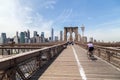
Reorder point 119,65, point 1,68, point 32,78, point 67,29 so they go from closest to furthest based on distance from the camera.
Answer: point 1,68
point 32,78
point 119,65
point 67,29

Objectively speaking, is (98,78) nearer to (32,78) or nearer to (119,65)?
(32,78)

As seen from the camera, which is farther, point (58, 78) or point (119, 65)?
point (119, 65)

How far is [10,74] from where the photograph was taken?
259 inches

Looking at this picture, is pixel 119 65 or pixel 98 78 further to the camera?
pixel 119 65

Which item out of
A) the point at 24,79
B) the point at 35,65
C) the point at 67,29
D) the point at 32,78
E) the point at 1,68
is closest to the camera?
the point at 1,68

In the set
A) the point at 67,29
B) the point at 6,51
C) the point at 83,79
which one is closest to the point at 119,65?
the point at 83,79

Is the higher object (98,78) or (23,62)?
(23,62)

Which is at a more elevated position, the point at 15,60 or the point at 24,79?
the point at 15,60

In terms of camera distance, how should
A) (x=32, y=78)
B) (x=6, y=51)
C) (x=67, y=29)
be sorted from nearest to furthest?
(x=32, y=78), (x=6, y=51), (x=67, y=29)

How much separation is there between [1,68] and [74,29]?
145283 mm

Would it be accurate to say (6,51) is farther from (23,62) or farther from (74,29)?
(74,29)

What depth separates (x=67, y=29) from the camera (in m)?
147

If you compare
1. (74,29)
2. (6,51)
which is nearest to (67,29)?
(74,29)

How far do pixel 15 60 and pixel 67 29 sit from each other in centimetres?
14031
